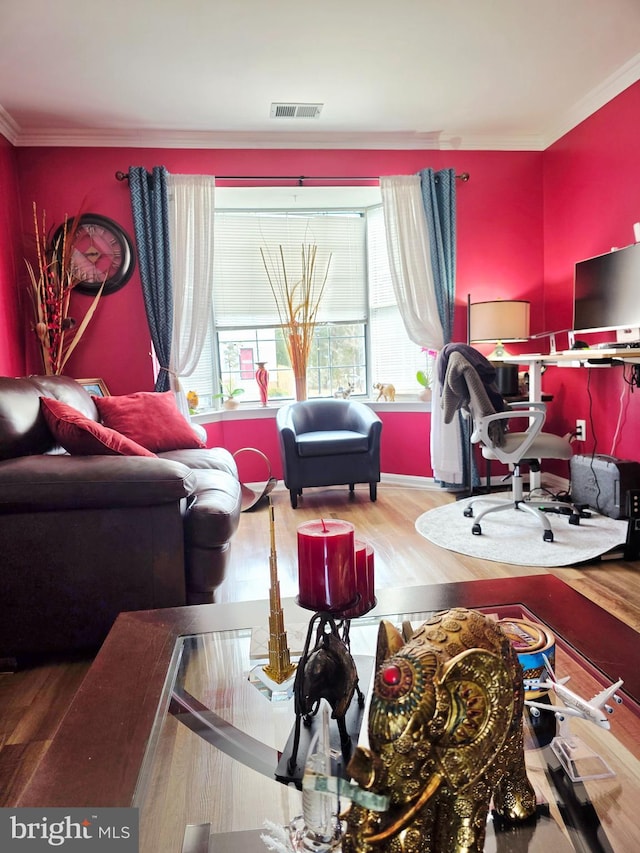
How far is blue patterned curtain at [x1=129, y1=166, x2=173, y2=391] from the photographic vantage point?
4.27 m

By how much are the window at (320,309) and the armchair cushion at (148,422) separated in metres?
1.42

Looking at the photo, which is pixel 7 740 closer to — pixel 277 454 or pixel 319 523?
pixel 319 523

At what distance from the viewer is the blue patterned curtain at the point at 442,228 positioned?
455cm

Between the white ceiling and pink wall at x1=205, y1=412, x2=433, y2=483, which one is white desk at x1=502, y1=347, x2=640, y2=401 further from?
the white ceiling

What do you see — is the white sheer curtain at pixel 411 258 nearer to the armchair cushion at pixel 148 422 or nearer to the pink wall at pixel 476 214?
the pink wall at pixel 476 214

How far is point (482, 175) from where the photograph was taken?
4734 millimetres

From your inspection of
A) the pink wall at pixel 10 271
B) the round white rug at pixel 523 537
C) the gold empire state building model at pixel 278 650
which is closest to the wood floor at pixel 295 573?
the round white rug at pixel 523 537

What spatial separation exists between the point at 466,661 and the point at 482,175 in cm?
488

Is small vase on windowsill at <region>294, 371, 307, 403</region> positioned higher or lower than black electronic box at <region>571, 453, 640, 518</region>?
higher

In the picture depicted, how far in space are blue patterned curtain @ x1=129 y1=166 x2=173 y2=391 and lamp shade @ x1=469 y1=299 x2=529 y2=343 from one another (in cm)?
237

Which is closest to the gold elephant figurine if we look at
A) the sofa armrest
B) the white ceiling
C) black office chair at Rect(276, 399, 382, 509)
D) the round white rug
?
the sofa armrest

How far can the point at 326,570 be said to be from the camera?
2.63ft

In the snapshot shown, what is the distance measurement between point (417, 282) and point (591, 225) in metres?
1.29

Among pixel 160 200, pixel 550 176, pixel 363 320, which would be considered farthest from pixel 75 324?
pixel 550 176
